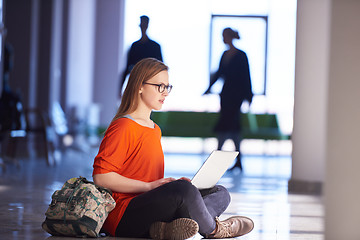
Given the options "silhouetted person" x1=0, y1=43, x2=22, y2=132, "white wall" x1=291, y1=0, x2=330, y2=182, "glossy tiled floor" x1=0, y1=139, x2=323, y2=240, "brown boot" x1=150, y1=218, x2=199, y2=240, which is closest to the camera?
"brown boot" x1=150, y1=218, x2=199, y2=240

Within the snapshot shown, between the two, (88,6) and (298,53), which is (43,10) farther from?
(298,53)

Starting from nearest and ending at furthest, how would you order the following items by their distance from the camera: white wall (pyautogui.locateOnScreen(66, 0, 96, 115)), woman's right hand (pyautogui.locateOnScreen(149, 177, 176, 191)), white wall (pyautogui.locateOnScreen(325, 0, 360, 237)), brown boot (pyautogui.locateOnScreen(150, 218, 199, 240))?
white wall (pyautogui.locateOnScreen(325, 0, 360, 237)) → brown boot (pyautogui.locateOnScreen(150, 218, 199, 240)) → woman's right hand (pyautogui.locateOnScreen(149, 177, 176, 191)) → white wall (pyautogui.locateOnScreen(66, 0, 96, 115))

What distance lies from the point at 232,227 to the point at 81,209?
0.76 metres

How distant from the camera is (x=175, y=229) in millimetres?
2529

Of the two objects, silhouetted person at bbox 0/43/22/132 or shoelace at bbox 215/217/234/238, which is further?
silhouetted person at bbox 0/43/22/132

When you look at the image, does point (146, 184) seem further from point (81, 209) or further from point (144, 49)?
point (144, 49)

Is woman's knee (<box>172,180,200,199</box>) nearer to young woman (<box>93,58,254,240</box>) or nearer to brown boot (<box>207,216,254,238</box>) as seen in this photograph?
young woman (<box>93,58,254,240</box>)

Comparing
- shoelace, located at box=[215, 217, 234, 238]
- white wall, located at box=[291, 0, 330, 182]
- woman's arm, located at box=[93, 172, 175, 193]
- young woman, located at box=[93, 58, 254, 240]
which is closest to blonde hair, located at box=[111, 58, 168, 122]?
young woman, located at box=[93, 58, 254, 240]

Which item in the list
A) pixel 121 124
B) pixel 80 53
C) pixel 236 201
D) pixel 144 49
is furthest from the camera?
pixel 80 53

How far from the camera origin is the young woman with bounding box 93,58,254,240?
251 centimetres

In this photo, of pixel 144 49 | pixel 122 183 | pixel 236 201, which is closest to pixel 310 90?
pixel 236 201

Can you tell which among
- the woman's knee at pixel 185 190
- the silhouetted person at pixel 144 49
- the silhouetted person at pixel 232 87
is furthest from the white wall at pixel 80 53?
the woman's knee at pixel 185 190

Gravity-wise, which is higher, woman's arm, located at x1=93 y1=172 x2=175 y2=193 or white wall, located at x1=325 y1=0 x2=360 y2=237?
white wall, located at x1=325 y1=0 x2=360 y2=237

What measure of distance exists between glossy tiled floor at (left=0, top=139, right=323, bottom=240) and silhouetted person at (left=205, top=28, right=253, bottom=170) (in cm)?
54
